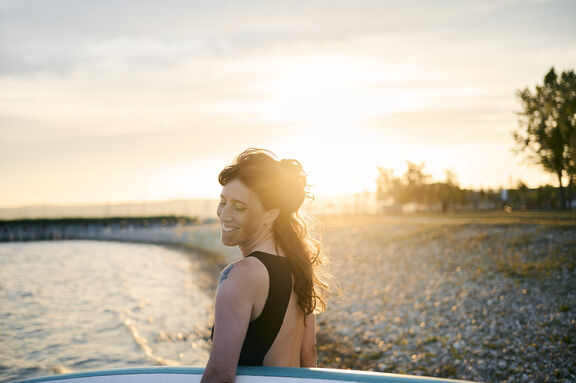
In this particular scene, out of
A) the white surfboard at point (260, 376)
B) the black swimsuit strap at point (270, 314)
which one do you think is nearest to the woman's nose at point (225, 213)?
the black swimsuit strap at point (270, 314)

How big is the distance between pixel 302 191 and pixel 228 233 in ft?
1.61

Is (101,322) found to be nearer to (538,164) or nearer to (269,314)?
(269,314)

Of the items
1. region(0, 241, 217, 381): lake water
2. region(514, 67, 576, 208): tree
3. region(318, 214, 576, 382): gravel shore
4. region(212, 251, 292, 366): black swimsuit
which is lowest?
region(0, 241, 217, 381): lake water

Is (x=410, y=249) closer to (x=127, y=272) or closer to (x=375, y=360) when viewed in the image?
Result: (x=375, y=360)

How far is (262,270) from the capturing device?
2.08 m

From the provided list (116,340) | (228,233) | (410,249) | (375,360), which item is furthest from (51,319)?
(228,233)

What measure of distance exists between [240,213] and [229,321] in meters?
0.60

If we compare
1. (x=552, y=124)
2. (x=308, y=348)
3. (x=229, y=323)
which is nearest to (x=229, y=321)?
(x=229, y=323)

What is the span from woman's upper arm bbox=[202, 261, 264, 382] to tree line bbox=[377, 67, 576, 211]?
961 inches

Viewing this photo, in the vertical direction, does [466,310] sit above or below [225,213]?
below

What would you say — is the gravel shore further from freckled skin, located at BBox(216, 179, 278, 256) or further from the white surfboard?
the white surfboard

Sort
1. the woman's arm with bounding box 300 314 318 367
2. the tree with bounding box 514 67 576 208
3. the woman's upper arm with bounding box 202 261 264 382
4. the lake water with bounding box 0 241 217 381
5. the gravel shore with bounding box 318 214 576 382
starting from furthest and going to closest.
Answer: the tree with bounding box 514 67 576 208
the lake water with bounding box 0 241 217 381
the gravel shore with bounding box 318 214 576 382
the woman's arm with bounding box 300 314 318 367
the woman's upper arm with bounding box 202 261 264 382

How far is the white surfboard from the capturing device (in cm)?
223

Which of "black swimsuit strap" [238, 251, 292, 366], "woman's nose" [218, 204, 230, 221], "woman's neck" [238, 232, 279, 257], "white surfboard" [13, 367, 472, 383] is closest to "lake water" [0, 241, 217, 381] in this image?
"white surfboard" [13, 367, 472, 383]
